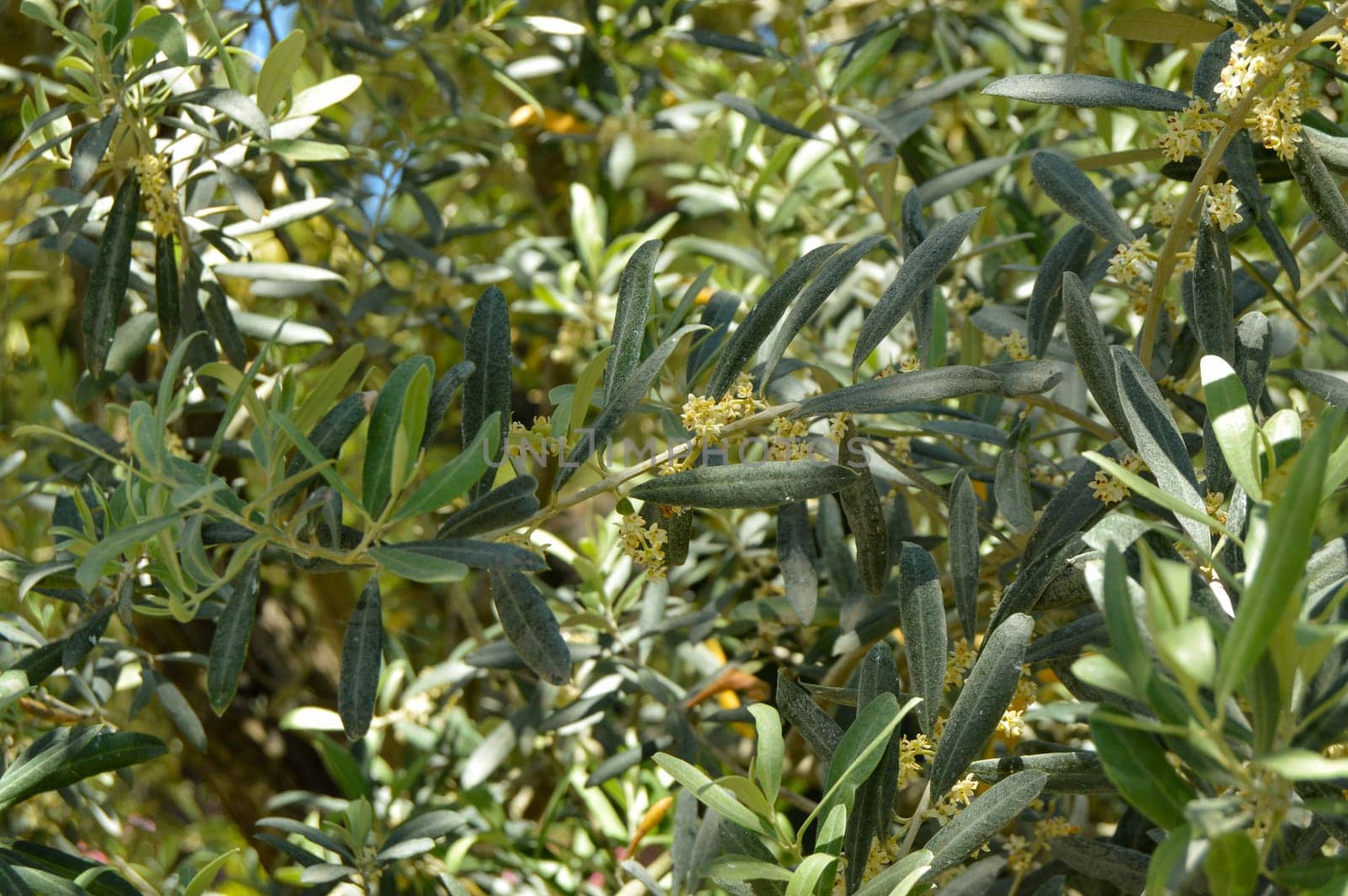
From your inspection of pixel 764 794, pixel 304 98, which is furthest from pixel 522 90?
pixel 764 794

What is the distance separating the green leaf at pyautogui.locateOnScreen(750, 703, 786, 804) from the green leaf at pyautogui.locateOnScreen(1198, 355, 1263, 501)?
0.36m

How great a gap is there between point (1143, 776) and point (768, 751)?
0.92ft

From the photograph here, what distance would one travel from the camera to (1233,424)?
0.75 meters

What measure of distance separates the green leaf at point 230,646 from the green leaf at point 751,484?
335 mm

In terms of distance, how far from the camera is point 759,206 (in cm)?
207

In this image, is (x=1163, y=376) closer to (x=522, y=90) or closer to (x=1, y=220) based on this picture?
(x=522, y=90)

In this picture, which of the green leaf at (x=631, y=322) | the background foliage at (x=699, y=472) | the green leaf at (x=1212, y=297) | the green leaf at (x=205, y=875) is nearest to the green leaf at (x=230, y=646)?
the background foliage at (x=699, y=472)

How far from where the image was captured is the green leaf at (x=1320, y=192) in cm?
92

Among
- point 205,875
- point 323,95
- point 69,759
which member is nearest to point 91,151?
point 323,95

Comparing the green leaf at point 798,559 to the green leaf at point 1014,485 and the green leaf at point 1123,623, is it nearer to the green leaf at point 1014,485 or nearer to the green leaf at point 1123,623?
the green leaf at point 1014,485

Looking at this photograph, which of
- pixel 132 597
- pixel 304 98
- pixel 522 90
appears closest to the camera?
pixel 132 597

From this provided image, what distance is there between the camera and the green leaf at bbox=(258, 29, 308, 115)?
1.18 metres

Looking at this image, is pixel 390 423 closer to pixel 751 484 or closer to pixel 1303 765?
pixel 751 484

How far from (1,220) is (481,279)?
86cm
